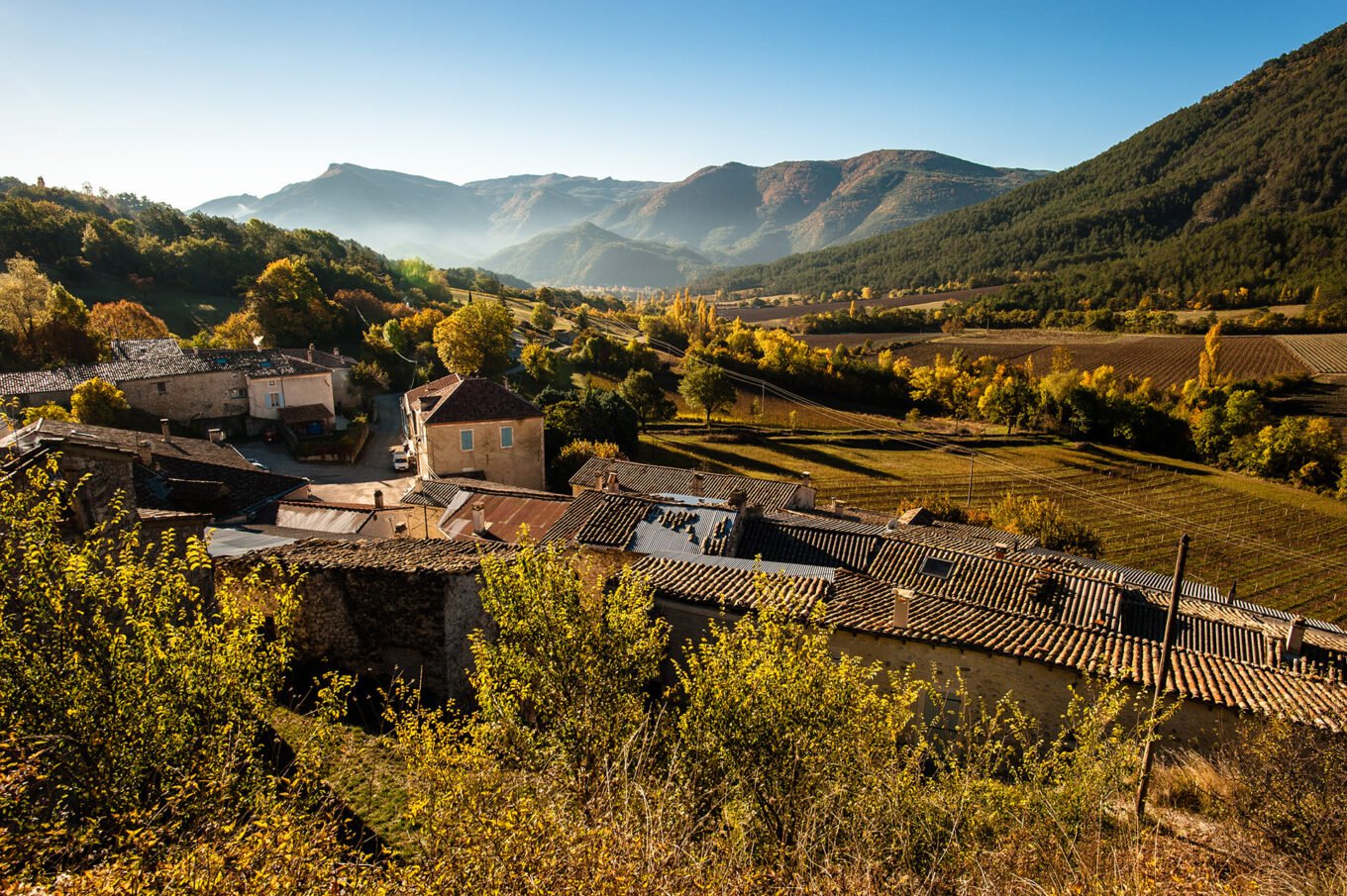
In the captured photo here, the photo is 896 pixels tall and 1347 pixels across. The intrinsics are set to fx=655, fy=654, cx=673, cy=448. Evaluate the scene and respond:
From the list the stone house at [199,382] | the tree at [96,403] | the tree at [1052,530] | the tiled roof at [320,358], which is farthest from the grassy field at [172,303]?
the tree at [1052,530]

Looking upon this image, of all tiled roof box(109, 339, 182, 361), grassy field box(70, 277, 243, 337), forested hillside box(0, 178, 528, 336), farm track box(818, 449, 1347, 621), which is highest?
forested hillside box(0, 178, 528, 336)

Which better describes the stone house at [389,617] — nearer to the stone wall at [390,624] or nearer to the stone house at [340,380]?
the stone wall at [390,624]

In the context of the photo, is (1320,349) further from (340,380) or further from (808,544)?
(340,380)

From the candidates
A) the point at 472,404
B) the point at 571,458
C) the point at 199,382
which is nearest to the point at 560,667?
the point at 472,404

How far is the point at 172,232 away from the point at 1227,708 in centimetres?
12425

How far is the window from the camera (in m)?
20.8

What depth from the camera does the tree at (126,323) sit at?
59438 millimetres

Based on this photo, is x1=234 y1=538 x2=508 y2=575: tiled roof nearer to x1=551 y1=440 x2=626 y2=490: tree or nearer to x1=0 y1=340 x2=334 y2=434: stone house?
x1=551 y1=440 x2=626 y2=490: tree

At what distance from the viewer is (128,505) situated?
12.0 m

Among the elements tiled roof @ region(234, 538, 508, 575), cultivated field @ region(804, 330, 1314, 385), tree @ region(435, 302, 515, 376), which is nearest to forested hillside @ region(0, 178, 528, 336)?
tree @ region(435, 302, 515, 376)

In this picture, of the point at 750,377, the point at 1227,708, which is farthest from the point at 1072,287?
the point at 1227,708

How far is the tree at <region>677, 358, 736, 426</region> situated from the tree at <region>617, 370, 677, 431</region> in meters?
2.88

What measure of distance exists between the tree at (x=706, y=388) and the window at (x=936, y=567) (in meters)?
48.2

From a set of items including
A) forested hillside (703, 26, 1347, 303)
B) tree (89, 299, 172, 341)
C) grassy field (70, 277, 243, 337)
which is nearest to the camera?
tree (89, 299, 172, 341)
